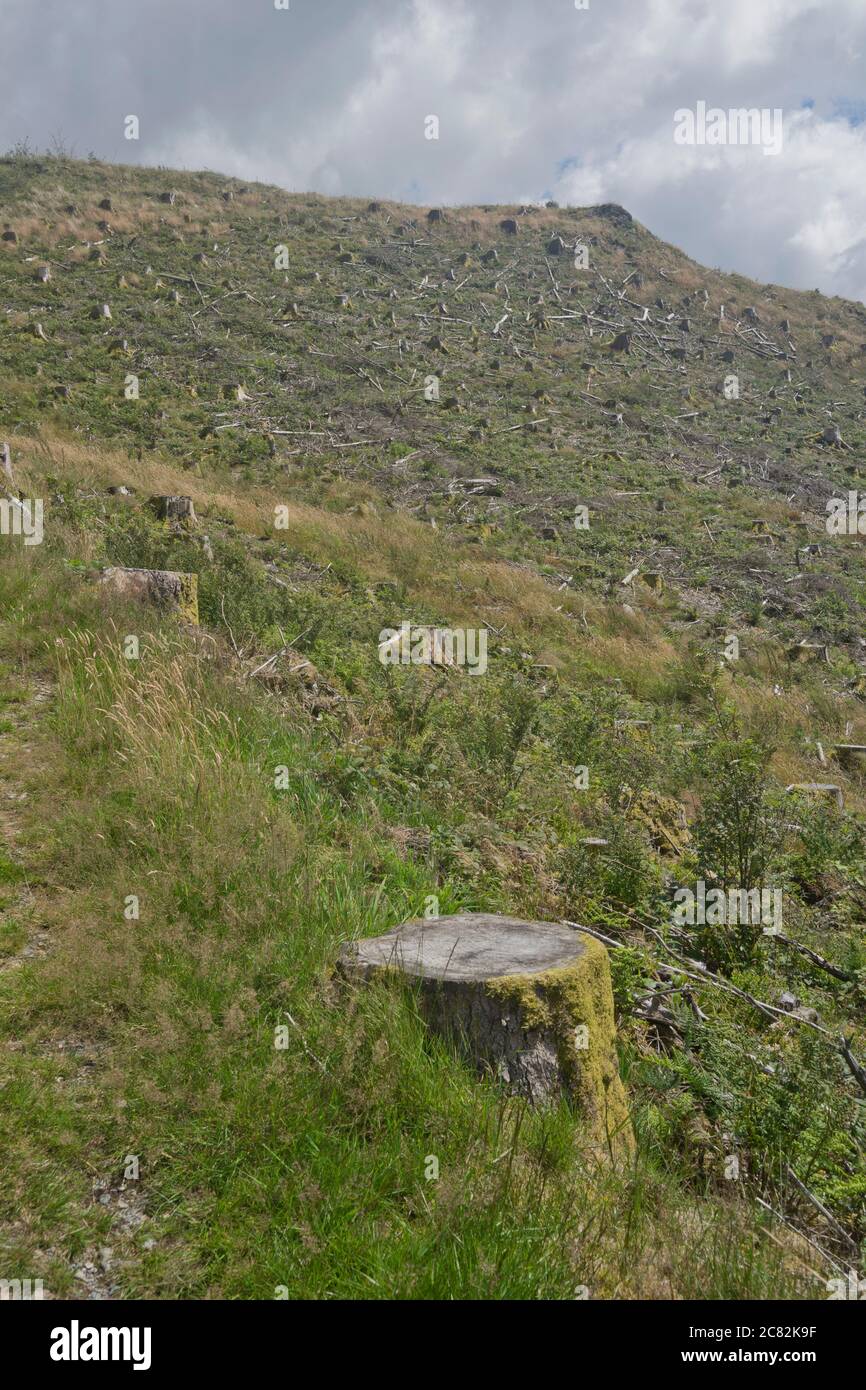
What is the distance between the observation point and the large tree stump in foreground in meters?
2.68

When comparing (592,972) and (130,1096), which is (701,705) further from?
(130,1096)

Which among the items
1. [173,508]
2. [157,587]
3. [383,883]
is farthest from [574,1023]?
[173,508]

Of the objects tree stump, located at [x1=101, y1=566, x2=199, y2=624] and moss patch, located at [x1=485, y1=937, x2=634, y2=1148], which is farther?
tree stump, located at [x1=101, y1=566, x2=199, y2=624]

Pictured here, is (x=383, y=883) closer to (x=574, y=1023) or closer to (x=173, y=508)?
(x=574, y=1023)

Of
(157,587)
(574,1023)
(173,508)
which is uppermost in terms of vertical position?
(173,508)

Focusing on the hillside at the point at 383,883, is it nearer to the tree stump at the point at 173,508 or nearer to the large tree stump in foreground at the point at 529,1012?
the large tree stump in foreground at the point at 529,1012

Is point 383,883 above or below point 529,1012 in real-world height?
above

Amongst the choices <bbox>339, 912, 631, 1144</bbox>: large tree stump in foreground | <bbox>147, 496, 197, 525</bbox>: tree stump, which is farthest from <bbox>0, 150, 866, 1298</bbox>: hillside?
<bbox>147, 496, 197, 525</bbox>: tree stump

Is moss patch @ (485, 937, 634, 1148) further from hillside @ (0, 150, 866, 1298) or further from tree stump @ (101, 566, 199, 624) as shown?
tree stump @ (101, 566, 199, 624)

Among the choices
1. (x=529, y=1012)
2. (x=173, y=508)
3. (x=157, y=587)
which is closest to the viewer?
(x=529, y=1012)

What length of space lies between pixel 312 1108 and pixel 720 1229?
1.24m

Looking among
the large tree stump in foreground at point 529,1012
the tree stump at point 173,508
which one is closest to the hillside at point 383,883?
the large tree stump in foreground at point 529,1012

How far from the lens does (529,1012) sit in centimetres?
268

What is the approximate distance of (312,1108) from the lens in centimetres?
249
